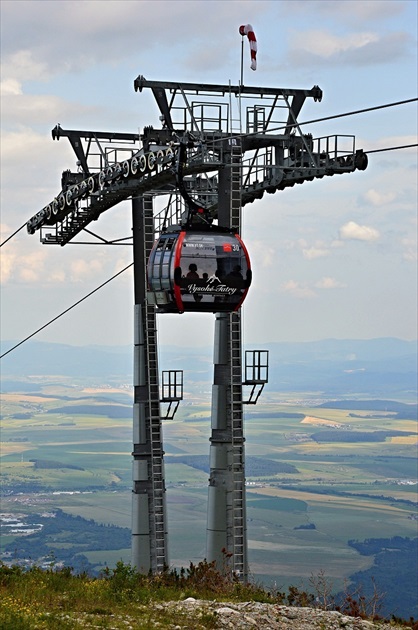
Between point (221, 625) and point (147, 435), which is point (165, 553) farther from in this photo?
point (221, 625)

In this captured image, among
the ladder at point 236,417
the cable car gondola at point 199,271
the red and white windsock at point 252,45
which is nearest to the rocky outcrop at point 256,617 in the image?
the cable car gondola at point 199,271

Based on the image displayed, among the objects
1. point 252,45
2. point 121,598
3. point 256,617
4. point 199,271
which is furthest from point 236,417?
point 256,617

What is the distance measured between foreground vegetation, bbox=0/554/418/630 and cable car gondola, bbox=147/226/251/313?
21.9 feet

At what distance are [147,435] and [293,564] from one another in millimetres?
157553

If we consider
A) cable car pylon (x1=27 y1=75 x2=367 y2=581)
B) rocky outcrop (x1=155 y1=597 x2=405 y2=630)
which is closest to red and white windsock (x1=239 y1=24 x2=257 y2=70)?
cable car pylon (x1=27 y1=75 x2=367 y2=581)

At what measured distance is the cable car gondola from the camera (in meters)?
28.7

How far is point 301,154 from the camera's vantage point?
34.7m

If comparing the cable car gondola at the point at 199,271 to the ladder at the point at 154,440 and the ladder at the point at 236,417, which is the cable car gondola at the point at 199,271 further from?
the ladder at the point at 154,440

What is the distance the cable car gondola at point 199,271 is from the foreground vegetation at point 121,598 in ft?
21.9

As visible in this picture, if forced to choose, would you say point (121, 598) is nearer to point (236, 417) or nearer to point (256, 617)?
point (256, 617)

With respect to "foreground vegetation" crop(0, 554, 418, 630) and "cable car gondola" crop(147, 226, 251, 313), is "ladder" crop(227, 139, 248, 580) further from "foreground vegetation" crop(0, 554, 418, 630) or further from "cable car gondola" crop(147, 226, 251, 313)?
"foreground vegetation" crop(0, 554, 418, 630)

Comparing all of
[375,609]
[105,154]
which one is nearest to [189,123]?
[105,154]

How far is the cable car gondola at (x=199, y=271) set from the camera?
28734 mm

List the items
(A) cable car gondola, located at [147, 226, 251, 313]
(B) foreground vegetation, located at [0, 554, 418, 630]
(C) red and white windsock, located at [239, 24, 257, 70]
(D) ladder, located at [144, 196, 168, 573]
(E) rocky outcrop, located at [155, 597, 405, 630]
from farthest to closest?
1. (D) ladder, located at [144, 196, 168, 573]
2. (C) red and white windsock, located at [239, 24, 257, 70]
3. (A) cable car gondola, located at [147, 226, 251, 313]
4. (E) rocky outcrop, located at [155, 597, 405, 630]
5. (B) foreground vegetation, located at [0, 554, 418, 630]
